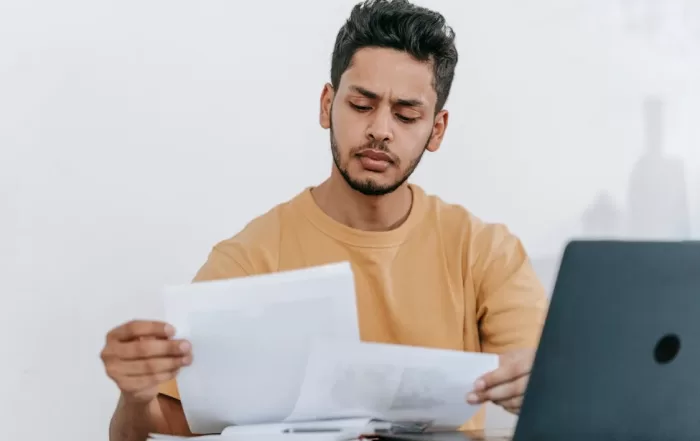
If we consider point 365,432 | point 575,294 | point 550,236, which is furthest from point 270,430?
point 550,236

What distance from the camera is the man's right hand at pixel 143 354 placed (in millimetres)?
915

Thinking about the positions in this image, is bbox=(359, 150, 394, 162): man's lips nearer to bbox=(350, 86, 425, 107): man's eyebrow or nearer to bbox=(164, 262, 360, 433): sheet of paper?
bbox=(350, 86, 425, 107): man's eyebrow

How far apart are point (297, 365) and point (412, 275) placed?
0.45 m

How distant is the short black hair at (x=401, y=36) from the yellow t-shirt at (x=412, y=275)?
0.72 feet

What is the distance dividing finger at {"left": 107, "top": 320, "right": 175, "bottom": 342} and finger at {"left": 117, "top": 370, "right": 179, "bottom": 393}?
0.14 feet

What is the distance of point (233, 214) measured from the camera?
146 cm

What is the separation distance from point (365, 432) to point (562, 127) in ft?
3.28

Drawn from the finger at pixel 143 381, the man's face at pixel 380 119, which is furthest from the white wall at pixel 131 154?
the finger at pixel 143 381

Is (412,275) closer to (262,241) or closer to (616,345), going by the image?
(262,241)

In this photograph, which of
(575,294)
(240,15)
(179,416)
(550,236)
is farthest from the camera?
(550,236)

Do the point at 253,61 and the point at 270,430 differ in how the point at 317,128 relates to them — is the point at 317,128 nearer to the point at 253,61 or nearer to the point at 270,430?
the point at 253,61

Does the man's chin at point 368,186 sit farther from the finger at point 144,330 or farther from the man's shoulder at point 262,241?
the finger at point 144,330

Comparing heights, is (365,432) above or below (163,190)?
below

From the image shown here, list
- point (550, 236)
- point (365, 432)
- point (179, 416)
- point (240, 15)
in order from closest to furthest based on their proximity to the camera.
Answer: point (365, 432) < point (179, 416) < point (240, 15) < point (550, 236)
